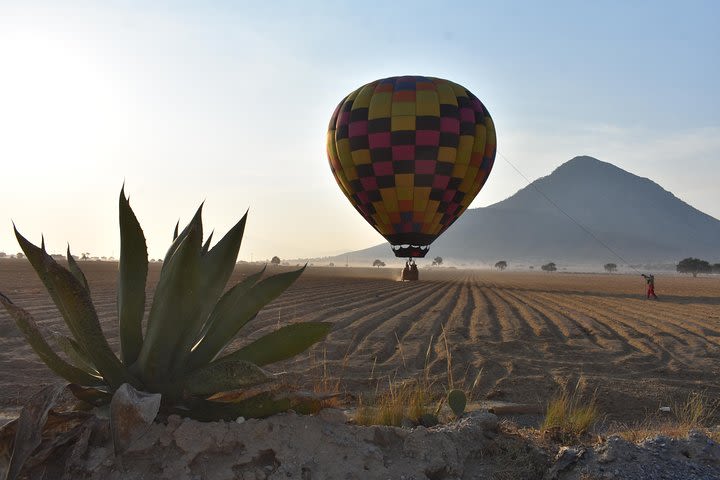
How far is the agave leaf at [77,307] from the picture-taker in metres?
2.51

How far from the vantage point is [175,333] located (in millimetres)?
2855

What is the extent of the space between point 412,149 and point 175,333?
17001 millimetres

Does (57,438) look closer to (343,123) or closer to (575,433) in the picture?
(575,433)

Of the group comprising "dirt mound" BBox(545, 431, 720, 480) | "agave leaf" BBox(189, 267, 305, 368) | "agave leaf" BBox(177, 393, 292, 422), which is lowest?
"dirt mound" BBox(545, 431, 720, 480)

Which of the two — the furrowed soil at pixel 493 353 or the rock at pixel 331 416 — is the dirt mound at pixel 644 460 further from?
the rock at pixel 331 416

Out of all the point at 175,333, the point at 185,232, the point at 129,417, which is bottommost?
the point at 129,417

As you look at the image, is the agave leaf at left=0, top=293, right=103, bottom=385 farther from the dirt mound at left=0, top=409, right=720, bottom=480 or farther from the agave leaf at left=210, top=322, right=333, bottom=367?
the agave leaf at left=210, top=322, right=333, bottom=367

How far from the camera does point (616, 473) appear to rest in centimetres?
250


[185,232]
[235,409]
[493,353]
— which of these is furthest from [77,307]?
→ [493,353]

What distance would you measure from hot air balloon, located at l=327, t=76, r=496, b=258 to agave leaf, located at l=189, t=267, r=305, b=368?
54.2 feet

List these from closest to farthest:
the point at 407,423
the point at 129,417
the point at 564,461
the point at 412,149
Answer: the point at 129,417 < the point at 564,461 < the point at 407,423 < the point at 412,149

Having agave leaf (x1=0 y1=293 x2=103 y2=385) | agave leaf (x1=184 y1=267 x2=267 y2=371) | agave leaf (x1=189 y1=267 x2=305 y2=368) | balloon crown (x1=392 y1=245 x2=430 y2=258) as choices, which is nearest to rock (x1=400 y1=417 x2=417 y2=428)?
agave leaf (x1=189 y1=267 x2=305 y2=368)

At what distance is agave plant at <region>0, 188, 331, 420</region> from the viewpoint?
261 cm

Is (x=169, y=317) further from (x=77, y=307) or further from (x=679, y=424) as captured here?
(x=679, y=424)
